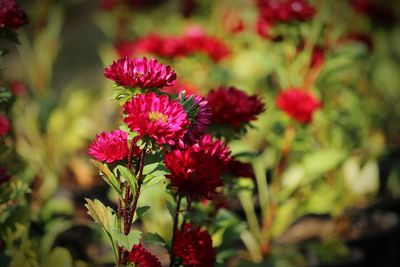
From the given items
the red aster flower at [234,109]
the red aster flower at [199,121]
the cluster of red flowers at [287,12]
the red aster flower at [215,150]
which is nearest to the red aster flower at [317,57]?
the cluster of red flowers at [287,12]

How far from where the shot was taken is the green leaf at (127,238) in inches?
35.6

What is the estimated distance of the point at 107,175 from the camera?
0.94m

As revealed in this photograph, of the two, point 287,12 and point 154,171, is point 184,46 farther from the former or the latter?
point 154,171

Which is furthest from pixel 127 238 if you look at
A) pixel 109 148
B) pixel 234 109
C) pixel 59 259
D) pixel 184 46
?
pixel 184 46

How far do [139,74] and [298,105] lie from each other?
33.3 inches

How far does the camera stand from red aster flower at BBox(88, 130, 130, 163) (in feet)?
3.00

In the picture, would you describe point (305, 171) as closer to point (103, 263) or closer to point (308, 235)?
point (308, 235)

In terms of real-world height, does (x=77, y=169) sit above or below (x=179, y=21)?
below

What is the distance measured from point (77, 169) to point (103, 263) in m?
0.94

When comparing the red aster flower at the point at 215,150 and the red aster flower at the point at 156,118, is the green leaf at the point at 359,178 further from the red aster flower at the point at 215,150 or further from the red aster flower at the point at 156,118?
the red aster flower at the point at 156,118

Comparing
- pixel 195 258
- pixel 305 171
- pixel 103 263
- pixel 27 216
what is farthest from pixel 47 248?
pixel 305 171

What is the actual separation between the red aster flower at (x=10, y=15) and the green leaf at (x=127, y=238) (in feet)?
1.58

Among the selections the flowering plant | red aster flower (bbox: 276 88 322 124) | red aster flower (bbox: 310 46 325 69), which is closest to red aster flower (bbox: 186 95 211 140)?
the flowering plant

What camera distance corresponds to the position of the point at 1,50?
43.3 inches
